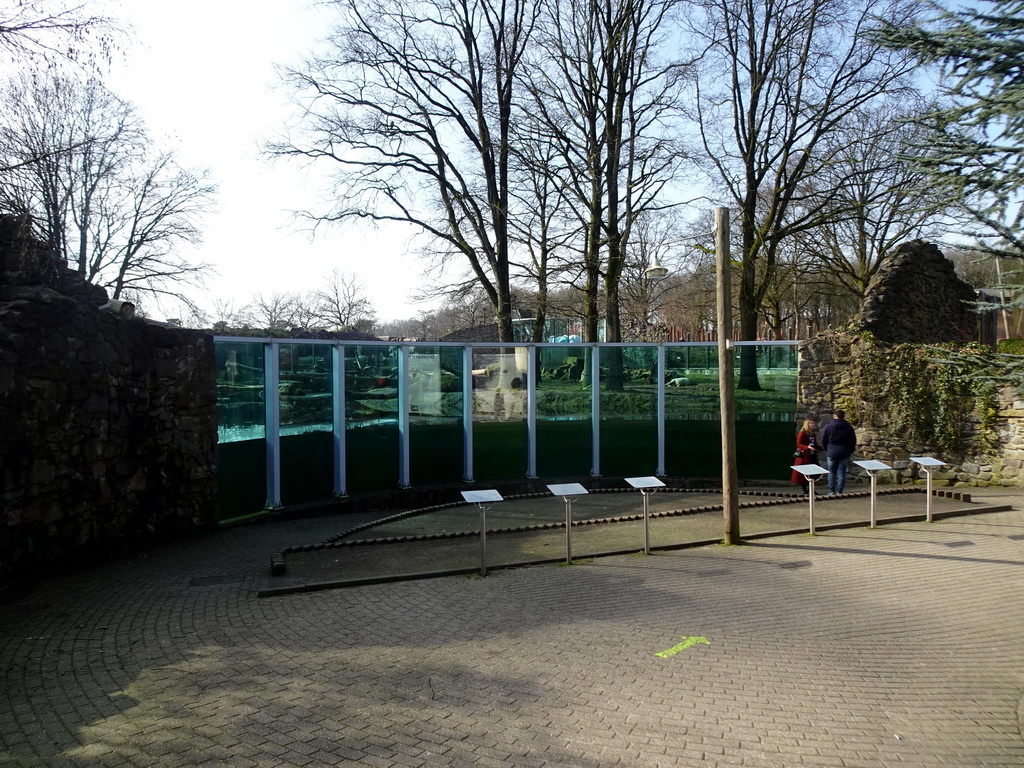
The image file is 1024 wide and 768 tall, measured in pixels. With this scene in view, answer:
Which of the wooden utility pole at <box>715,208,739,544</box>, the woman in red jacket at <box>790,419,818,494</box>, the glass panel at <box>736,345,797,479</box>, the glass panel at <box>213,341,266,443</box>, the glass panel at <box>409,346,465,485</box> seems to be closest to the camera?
the wooden utility pole at <box>715,208,739,544</box>

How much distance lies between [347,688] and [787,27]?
23.1 meters

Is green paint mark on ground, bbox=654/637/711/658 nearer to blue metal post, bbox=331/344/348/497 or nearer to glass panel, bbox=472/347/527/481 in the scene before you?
blue metal post, bbox=331/344/348/497

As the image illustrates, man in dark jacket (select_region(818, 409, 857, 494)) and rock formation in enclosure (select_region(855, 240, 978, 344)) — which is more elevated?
rock formation in enclosure (select_region(855, 240, 978, 344))

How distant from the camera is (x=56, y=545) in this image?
8.52 m

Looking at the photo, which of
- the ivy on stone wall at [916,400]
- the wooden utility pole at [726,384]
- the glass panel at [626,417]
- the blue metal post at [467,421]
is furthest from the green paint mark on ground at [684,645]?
the ivy on stone wall at [916,400]

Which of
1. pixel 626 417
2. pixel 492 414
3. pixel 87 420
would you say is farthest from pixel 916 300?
pixel 87 420

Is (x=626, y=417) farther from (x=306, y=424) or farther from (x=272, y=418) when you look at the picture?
(x=272, y=418)

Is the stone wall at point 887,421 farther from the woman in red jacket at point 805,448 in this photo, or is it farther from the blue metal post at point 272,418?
the blue metal post at point 272,418

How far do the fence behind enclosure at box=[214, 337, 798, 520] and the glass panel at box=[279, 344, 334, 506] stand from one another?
26 mm

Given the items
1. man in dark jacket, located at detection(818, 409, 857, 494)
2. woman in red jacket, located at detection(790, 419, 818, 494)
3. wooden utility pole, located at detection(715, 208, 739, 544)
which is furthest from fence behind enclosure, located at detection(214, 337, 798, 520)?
wooden utility pole, located at detection(715, 208, 739, 544)

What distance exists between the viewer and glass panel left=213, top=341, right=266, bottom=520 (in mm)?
11523

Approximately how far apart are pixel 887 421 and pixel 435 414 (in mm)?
9701

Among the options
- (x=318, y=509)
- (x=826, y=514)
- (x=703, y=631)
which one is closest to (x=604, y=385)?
(x=826, y=514)

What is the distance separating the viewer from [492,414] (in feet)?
51.0
